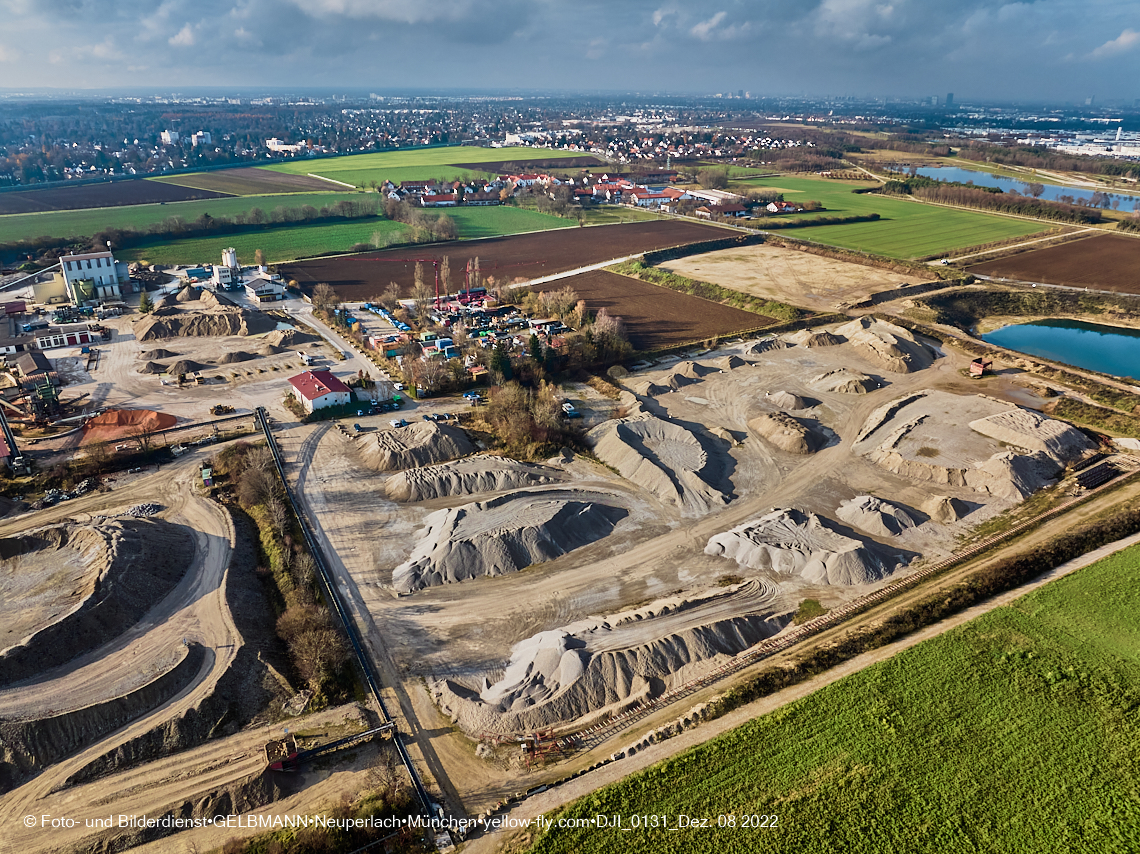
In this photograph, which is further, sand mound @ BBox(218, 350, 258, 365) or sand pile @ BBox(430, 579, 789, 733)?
sand mound @ BBox(218, 350, 258, 365)

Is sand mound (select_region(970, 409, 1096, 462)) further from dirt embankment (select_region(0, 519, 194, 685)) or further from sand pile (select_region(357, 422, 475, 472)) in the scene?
dirt embankment (select_region(0, 519, 194, 685))

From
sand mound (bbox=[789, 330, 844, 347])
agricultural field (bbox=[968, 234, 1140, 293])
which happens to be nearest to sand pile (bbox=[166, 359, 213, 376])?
sand mound (bbox=[789, 330, 844, 347])

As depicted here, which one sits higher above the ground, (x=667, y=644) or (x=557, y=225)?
(x=557, y=225)

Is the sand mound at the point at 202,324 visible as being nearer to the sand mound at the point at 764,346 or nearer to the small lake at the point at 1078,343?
the sand mound at the point at 764,346

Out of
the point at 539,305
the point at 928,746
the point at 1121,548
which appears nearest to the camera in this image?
the point at 928,746

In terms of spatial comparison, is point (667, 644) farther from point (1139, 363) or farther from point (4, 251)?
point (4, 251)

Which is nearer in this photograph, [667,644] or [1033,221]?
[667,644]

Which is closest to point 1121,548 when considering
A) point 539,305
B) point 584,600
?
point 584,600
